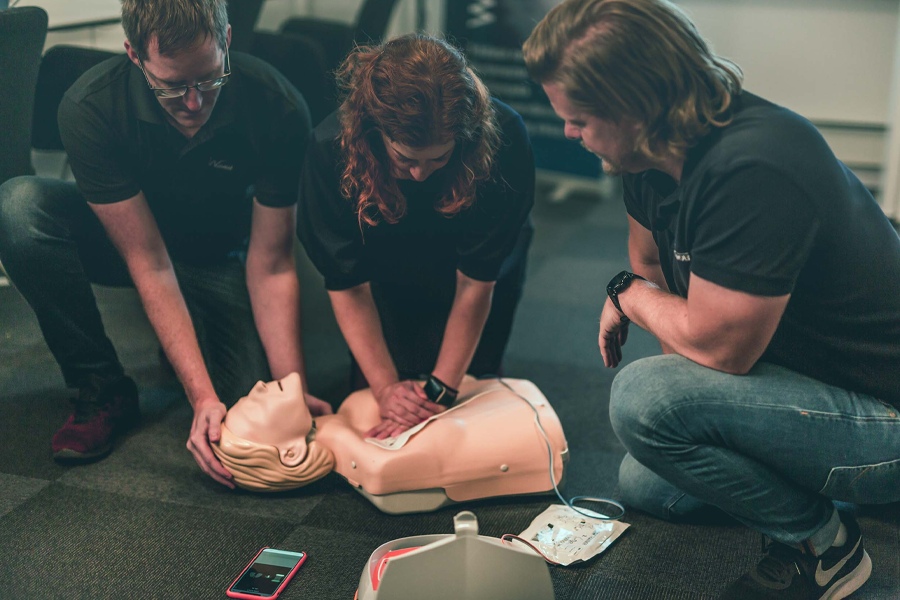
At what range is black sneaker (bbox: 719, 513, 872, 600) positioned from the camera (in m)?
1.02

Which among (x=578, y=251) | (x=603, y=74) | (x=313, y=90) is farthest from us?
(x=578, y=251)

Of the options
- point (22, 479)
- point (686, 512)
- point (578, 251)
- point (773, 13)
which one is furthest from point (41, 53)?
point (773, 13)

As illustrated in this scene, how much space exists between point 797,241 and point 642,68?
277mm

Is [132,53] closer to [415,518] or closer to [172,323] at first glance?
[172,323]

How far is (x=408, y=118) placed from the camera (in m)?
1.11

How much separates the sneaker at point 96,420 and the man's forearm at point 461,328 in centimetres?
67

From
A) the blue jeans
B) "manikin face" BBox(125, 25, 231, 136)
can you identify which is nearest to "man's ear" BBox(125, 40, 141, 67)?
"manikin face" BBox(125, 25, 231, 136)

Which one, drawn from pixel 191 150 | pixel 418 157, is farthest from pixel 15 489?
pixel 418 157

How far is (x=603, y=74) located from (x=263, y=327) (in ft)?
3.23

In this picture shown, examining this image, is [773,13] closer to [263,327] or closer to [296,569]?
[263,327]

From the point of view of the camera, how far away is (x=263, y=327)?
5.23ft

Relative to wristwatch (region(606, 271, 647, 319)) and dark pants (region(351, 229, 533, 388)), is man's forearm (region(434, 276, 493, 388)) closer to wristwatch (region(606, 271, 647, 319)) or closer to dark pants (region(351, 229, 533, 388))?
dark pants (region(351, 229, 533, 388))

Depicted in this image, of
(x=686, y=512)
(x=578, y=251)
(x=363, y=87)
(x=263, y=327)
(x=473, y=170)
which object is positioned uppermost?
(x=363, y=87)

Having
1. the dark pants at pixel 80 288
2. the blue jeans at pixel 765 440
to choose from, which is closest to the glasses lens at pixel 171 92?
the dark pants at pixel 80 288
